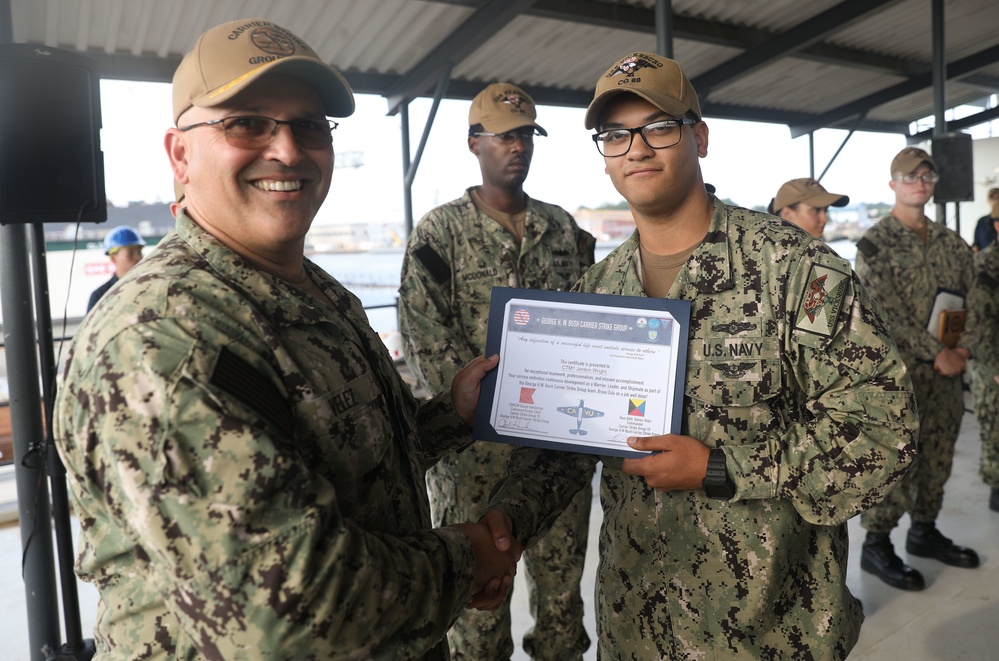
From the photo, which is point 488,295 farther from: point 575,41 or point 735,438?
point 575,41

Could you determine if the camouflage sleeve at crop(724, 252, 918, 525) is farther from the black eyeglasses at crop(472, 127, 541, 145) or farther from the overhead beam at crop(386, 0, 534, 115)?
the overhead beam at crop(386, 0, 534, 115)

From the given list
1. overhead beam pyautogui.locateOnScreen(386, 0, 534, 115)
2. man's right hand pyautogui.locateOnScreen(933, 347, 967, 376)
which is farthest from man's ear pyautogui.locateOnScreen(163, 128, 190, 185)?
overhead beam pyautogui.locateOnScreen(386, 0, 534, 115)

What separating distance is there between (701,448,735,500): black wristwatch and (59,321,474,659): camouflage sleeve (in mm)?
743

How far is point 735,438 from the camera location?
56.8 inches

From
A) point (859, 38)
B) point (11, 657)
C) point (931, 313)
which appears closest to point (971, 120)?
point (859, 38)

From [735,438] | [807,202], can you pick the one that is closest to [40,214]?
[735,438]

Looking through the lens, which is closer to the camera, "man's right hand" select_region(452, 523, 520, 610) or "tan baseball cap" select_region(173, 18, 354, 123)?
"tan baseball cap" select_region(173, 18, 354, 123)

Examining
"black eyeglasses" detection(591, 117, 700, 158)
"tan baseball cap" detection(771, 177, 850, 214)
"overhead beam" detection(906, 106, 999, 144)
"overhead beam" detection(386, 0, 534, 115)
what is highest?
"overhead beam" detection(906, 106, 999, 144)

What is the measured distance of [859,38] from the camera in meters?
8.88

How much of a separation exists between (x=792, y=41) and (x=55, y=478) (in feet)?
25.9

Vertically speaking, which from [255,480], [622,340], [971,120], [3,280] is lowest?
[255,480]

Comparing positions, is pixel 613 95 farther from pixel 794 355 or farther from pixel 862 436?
pixel 862 436

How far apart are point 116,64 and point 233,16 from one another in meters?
0.96

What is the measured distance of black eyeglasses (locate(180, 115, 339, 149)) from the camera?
3.47 ft
